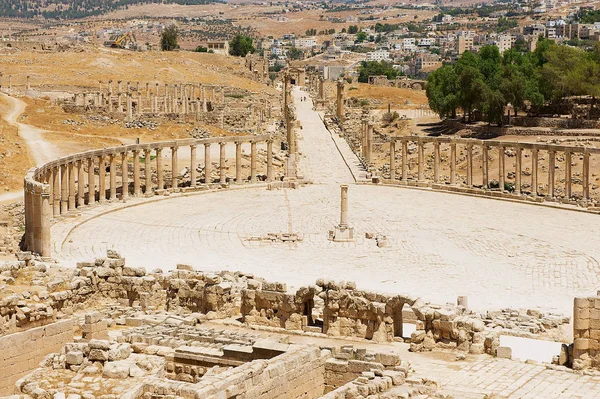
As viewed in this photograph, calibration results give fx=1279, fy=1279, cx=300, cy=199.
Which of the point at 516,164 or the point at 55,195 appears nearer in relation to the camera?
the point at 55,195

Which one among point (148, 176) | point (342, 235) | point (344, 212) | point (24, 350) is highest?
point (24, 350)

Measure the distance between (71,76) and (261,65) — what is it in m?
44.4

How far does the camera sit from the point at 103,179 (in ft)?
212

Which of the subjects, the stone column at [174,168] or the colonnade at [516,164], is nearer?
the colonnade at [516,164]

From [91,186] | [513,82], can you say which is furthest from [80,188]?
[513,82]

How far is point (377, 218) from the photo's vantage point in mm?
61156

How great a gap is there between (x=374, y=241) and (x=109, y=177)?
793 inches

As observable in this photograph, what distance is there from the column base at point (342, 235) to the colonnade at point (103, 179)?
12.2m

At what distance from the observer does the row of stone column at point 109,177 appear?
197 feet

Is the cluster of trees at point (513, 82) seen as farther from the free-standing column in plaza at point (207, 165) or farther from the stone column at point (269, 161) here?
the free-standing column in plaza at point (207, 165)

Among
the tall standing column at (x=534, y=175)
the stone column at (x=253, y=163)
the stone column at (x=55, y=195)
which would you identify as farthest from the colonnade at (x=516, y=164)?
the stone column at (x=55, y=195)

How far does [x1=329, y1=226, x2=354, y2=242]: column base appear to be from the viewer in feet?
181

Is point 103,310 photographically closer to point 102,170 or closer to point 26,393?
point 26,393

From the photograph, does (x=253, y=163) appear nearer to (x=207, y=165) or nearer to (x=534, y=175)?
(x=207, y=165)
